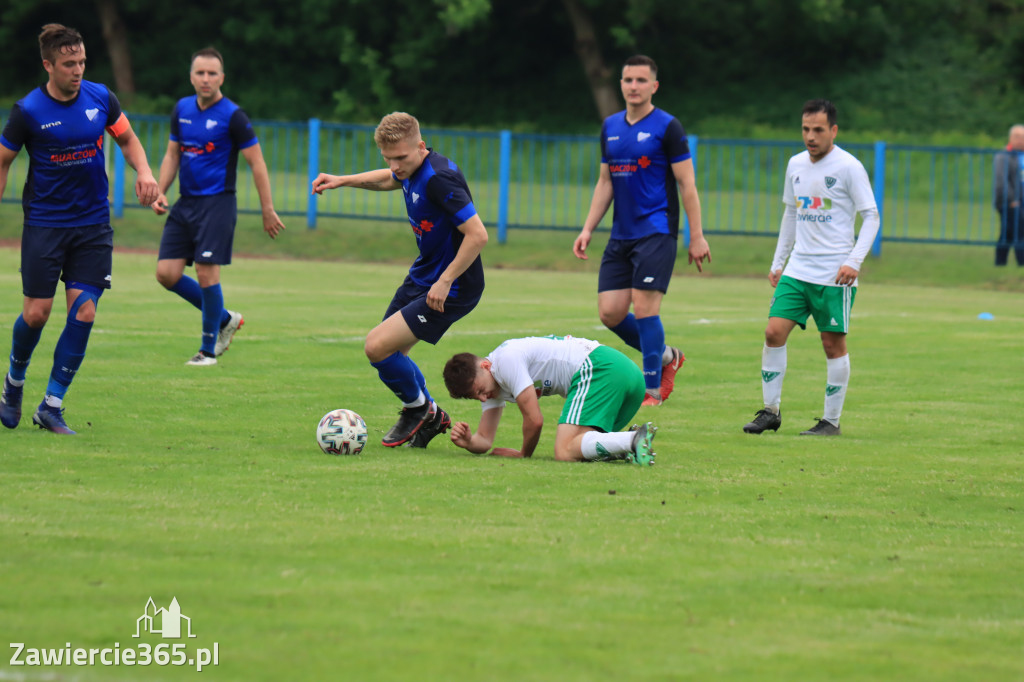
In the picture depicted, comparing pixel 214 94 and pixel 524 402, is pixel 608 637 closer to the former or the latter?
pixel 524 402

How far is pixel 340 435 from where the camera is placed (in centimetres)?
742

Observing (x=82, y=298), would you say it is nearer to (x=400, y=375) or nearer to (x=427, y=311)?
(x=400, y=375)

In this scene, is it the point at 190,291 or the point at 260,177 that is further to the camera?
the point at 190,291

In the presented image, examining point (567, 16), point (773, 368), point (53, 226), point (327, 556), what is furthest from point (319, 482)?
point (567, 16)

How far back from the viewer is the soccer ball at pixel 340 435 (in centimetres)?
741

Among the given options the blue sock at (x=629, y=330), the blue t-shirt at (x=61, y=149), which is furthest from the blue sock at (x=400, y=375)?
the blue sock at (x=629, y=330)

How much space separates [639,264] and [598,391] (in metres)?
2.42

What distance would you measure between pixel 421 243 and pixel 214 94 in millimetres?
3980

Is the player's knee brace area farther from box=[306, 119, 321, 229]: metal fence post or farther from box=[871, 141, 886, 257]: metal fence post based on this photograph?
box=[871, 141, 886, 257]: metal fence post

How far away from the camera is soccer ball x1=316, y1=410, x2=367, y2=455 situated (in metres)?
7.41

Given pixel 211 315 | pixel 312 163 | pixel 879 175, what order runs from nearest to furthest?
pixel 211 315 → pixel 879 175 → pixel 312 163

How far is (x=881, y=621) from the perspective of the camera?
4512 millimetres

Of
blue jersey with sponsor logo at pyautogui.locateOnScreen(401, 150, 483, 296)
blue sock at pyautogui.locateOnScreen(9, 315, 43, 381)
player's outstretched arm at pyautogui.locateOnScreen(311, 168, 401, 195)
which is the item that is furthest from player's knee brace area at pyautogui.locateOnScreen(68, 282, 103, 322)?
blue jersey with sponsor logo at pyautogui.locateOnScreen(401, 150, 483, 296)

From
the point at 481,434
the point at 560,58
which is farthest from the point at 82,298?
the point at 560,58
